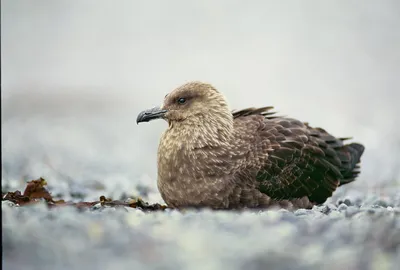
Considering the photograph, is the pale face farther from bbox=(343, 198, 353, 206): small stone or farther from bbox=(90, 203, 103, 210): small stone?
bbox=(343, 198, 353, 206): small stone

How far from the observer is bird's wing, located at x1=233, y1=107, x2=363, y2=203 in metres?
5.87

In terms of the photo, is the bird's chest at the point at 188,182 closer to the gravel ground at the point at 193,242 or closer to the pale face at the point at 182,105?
the pale face at the point at 182,105

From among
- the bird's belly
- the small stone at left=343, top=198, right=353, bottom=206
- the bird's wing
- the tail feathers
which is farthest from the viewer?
the tail feathers

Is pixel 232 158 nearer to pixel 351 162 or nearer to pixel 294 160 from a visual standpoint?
pixel 294 160

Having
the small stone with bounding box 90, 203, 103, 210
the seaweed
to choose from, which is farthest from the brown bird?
the small stone with bounding box 90, 203, 103, 210

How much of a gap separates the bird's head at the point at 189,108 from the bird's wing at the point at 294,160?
1.44 ft

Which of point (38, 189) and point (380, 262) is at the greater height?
point (38, 189)

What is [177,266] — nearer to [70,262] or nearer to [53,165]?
[70,262]

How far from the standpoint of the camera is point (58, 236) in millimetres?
3719

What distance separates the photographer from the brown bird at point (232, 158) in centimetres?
567

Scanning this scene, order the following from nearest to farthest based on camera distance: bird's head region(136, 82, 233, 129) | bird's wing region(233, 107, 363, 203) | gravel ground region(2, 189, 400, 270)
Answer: gravel ground region(2, 189, 400, 270)
bird's wing region(233, 107, 363, 203)
bird's head region(136, 82, 233, 129)

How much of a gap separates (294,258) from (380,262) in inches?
17.1

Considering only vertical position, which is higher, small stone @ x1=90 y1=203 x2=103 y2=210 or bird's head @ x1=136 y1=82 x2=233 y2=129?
bird's head @ x1=136 y1=82 x2=233 y2=129

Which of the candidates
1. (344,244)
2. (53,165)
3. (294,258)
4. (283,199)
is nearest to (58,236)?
(294,258)
